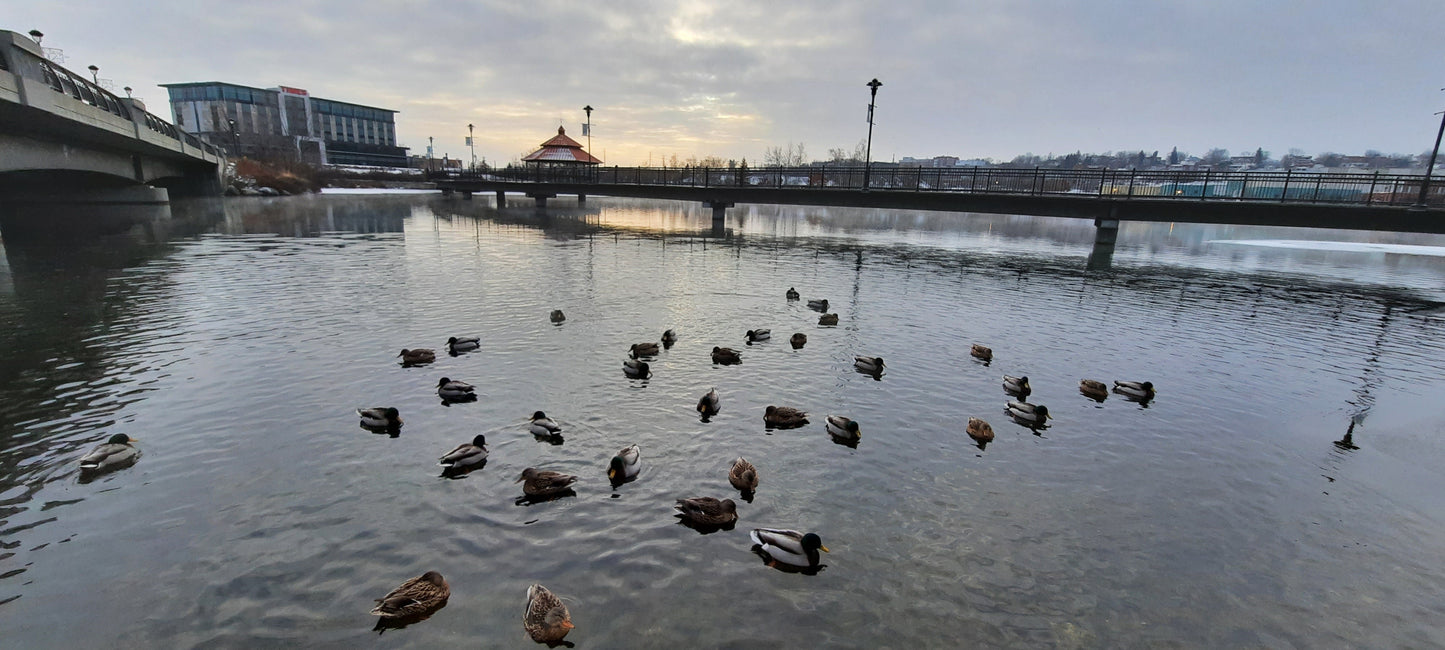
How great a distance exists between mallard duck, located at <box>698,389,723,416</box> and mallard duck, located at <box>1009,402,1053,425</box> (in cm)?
562

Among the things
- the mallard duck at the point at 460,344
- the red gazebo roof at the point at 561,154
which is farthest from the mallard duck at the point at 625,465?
the red gazebo roof at the point at 561,154

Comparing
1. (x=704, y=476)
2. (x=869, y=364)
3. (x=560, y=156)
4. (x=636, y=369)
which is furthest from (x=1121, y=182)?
(x=560, y=156)

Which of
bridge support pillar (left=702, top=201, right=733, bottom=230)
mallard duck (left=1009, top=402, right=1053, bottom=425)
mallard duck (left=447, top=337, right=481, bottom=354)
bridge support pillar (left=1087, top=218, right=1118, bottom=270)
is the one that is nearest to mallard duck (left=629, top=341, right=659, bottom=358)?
mallard duck (left=447, top=337, right=481, bottom=354)

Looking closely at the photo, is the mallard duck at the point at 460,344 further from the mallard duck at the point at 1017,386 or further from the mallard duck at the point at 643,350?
the mallard duck at the point at 1017,386

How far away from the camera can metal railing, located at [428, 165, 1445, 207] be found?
33.6 metres

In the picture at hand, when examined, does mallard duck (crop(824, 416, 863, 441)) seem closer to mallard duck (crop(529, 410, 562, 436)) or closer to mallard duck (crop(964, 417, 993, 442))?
mallard duck (crop(964, 417, 993, 442))

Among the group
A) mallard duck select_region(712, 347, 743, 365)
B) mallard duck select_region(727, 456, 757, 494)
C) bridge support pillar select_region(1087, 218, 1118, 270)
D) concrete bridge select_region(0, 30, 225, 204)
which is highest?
concrete bridge select_region(0, 30, 225, 204)

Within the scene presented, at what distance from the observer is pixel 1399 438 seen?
1097 cm

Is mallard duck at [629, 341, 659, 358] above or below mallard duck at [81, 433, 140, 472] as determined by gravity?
above

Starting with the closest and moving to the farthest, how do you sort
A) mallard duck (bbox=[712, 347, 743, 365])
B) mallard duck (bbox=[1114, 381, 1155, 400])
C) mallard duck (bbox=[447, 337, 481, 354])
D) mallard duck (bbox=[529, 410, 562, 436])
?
mallard duck (bbox=[529, 410, 562, 436]) → mallard duck (bbox=[1114, 381, 1155, 400]) → mallard duck (bbox=[447, 337, 481, 354]) → mallard duck (bbox=[712, 347, 743, 365])

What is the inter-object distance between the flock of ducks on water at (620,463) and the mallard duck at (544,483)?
13mm

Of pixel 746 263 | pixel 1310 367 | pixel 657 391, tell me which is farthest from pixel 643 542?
pixel 746 263

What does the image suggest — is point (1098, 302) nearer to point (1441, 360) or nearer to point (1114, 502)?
point (1441, 360)

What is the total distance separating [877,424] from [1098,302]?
17.3 metres
